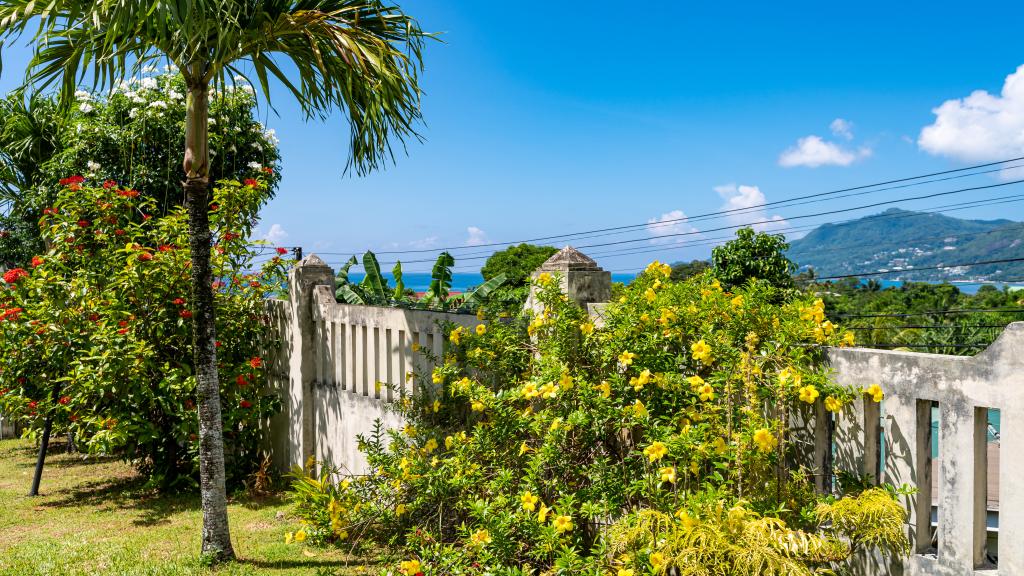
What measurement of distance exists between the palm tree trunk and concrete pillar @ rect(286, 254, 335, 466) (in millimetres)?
1904

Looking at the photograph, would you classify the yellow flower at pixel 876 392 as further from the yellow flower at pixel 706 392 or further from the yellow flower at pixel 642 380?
the yellow flower at pixel 642 380

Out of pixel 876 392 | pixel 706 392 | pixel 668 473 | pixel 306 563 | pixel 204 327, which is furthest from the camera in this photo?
pixel 306 563

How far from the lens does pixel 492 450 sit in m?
4.54

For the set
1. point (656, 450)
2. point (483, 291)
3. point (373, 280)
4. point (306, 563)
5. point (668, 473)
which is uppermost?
point (373, 280)

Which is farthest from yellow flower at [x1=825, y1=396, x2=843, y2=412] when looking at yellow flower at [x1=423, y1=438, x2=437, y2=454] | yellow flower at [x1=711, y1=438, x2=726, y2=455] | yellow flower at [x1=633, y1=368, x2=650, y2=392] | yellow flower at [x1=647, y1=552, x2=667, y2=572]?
yellow flower at [x1=423, y1=438, x2=437, y2=454]

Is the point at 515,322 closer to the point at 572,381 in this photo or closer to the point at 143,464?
the point at 572,381

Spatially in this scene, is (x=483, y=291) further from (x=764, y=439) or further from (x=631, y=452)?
(x=764, y=439)

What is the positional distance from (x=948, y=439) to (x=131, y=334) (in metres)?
6.58

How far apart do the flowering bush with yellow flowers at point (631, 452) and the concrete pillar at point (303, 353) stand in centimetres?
188

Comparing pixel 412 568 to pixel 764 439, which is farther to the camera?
pixel 412 568

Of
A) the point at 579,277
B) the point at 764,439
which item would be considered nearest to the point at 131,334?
the point at 579,277

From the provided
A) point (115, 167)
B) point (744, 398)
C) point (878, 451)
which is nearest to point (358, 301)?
point (115, 167)

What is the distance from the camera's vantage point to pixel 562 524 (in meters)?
3.65

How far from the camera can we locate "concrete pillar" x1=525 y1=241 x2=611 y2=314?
465 cm
